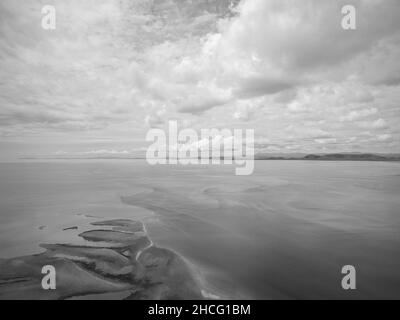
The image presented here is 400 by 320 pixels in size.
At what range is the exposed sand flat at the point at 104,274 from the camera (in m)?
5.41

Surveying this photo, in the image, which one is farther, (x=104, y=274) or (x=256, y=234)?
(x=256, y=234)

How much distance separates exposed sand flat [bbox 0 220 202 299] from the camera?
17.8ft

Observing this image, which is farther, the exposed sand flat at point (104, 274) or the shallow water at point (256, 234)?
the shallow water at point (256, 234)

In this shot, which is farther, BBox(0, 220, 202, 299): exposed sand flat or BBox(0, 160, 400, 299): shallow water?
BBox(0, 160, 400, 299): shallow water

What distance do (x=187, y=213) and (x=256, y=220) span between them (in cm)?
351

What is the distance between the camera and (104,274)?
6.14m

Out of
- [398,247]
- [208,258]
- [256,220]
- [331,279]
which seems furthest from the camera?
[256,220]

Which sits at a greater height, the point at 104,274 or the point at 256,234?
the point at 104,274

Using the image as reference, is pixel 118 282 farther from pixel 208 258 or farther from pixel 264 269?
pixel 264 269

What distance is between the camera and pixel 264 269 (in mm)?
6680

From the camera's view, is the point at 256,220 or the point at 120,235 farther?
the point at 256,220
